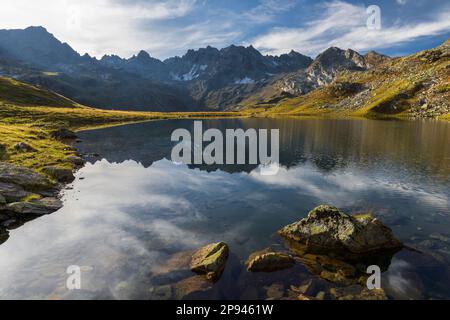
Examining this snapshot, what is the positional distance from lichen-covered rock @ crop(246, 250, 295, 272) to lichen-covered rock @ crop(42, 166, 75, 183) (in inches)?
1512

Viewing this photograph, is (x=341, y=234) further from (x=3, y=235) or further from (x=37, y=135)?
(x=37, y=135)

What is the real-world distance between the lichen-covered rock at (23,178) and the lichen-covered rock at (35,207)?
444 centimetres

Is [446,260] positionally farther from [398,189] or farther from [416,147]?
[416,147]

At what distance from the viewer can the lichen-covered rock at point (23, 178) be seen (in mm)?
41562

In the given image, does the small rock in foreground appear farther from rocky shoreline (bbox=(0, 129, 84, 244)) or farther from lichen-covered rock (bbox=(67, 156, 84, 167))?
lichen-covered rock (bbox=(67, 156, 84, 167))

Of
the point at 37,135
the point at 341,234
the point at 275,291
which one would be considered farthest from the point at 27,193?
the point at 37,135

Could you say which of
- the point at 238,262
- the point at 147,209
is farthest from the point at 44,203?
the point at 238,262

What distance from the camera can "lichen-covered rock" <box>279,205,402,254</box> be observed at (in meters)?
28.7

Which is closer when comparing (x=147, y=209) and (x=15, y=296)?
(x=15, y=296)

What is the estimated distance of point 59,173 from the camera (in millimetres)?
51750

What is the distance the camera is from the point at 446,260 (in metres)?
27.2

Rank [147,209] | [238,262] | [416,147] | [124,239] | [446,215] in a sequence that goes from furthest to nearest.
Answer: [416,147] < [147,209] < [446,215] < [124,239] < [238,262]
